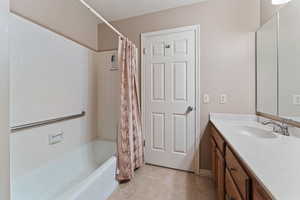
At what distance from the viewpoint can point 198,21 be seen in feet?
6.59

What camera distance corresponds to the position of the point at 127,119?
1.85 m

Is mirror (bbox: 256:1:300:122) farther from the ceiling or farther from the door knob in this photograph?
the ceiling

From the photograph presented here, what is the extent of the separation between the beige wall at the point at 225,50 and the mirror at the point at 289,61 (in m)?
0.41

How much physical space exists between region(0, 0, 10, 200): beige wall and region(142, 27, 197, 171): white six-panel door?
1851mm

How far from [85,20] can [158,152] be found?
235cm

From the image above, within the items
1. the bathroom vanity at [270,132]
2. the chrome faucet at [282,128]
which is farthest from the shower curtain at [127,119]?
the chrome faucet at [282,128]

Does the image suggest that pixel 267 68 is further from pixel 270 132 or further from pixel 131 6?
pixel 131 6

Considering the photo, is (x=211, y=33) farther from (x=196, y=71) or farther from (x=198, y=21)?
(x=196, y=71)

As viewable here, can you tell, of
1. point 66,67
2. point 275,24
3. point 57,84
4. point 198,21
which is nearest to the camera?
point 275,24

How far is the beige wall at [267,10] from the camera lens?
1532mm

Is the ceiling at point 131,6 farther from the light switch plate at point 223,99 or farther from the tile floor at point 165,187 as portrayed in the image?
the tile floor at point 165,187

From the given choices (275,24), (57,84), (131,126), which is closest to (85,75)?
(57,84)

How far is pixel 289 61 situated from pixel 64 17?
8.32 ft

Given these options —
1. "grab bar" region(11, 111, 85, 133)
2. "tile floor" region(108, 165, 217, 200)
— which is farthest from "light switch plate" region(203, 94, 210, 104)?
"grab bar" region(11, 111, 85, 133)
